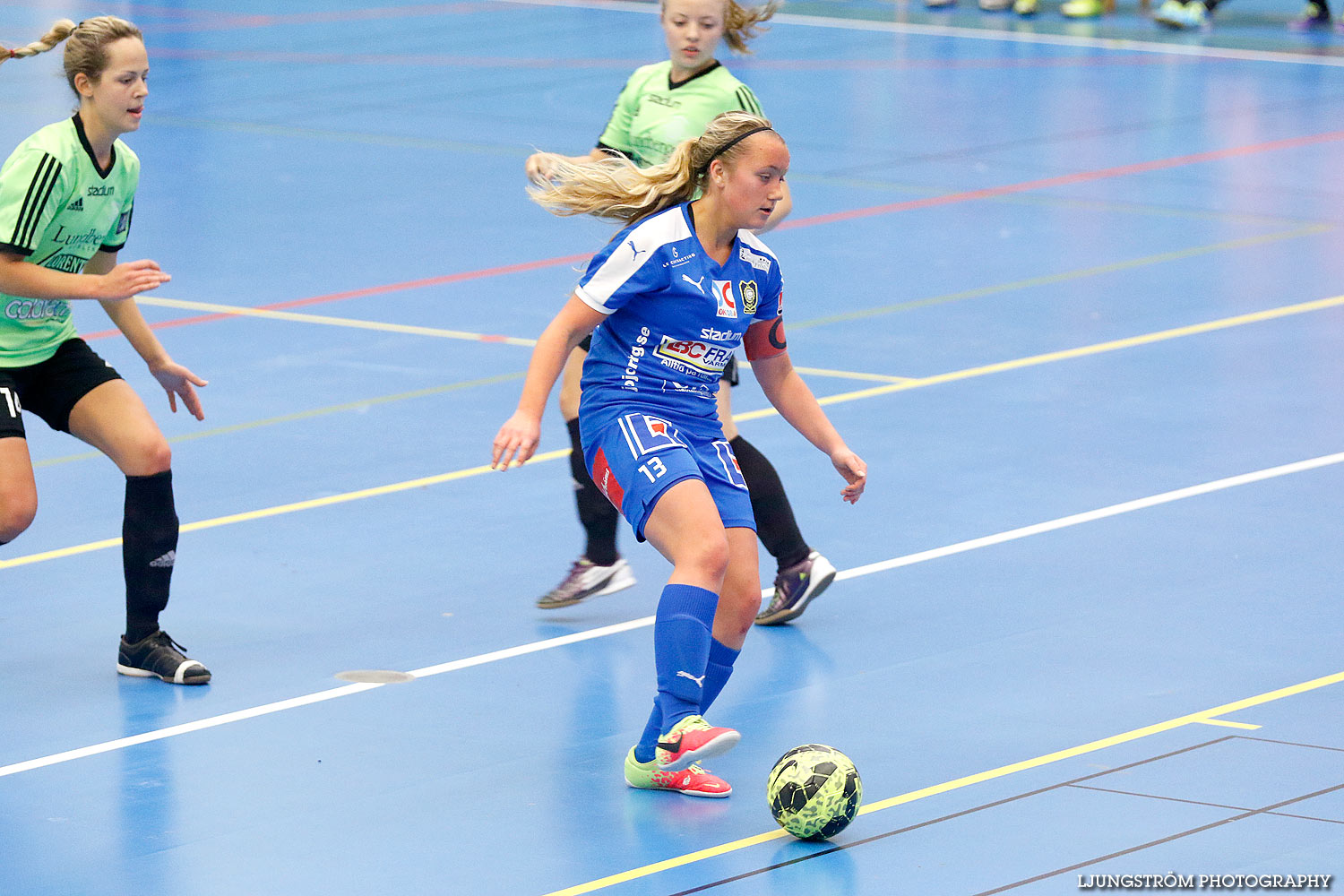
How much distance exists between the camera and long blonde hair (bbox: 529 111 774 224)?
573 cm

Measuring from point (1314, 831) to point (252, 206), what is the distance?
38.0 feet

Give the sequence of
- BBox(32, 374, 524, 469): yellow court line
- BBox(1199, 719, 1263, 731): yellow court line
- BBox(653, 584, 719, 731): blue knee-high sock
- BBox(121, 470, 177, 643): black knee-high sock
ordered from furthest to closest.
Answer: BBox(32, 374, 524, 469): yellow court line < BBox(121, 470, 177, 643): black knee-high sock < BBox(1199, 719, 1263, 731): yellow court line < BBox(653, 584, 719, 731): blue knee-high sock

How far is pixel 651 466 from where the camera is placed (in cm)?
554

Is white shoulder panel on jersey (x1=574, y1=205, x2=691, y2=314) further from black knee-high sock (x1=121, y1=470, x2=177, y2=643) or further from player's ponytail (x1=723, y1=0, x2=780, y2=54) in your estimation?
player's ponytail (x1=723, y1=0, x2=780, y2=54)

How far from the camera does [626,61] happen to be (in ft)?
75.9

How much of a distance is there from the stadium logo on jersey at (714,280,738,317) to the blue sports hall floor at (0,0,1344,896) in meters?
1.26

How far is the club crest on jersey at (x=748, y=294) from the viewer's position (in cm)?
577

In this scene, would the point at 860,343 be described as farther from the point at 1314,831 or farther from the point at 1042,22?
the point at 1042,22

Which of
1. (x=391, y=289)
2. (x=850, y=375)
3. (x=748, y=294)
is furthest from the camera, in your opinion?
(x=391, y=289)

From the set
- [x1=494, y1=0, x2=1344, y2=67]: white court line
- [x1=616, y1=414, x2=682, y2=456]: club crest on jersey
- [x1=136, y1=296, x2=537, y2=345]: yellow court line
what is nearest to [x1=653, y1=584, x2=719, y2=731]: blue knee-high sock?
[x1=616, y1=414, x2=682, y2=456]: club crest on jersey

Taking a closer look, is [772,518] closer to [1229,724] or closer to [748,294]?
[748,294]

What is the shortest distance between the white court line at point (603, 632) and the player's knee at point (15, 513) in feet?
2.59

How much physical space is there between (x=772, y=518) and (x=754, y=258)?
1.48 m

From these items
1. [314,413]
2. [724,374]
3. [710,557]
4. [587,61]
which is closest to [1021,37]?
[587,61]
